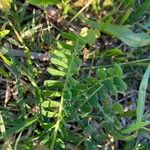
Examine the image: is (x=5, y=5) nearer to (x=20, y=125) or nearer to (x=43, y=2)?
(x=43, y=2)

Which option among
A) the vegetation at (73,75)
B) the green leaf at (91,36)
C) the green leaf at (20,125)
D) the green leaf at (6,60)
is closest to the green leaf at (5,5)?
the vegetation at (73,75)

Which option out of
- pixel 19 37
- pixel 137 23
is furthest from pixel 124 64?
pixel 19 37

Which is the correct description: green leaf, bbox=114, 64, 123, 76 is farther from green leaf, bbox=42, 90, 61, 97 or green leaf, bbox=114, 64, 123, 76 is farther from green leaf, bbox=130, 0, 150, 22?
green leaf, bbox=130, 0, 150, 22

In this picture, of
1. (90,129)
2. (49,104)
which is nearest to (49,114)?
(49,104)

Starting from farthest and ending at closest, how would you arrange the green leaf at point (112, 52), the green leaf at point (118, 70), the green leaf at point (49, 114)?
1. the green leaf at point (112, 52)
2. the green leaf at point (49, 114)
3. the green leaf at point (118, 70)

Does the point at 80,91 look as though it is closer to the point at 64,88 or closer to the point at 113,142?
the point at 64,88

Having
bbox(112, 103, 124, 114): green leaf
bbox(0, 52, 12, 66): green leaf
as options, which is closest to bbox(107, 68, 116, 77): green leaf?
bbox(112, 103, 124, 114): green leaf

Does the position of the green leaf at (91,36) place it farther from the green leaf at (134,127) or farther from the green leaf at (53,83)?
the green leaf at (134,127)

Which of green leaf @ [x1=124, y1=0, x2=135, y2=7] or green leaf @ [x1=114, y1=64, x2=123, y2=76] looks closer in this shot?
green leaf @ [x1=114, y1=64, x2=123, y2=76]

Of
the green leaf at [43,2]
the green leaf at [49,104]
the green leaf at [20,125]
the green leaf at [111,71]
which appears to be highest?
the green leaf at [43,2]
